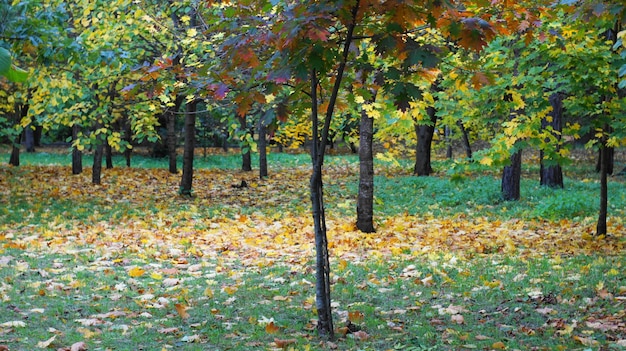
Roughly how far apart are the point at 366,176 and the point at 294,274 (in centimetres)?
386

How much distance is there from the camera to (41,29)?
10.0 meters

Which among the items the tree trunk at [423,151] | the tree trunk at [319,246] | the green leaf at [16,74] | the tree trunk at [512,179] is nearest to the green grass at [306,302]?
the tree trunk at [319,246]

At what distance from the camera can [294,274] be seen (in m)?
7.40

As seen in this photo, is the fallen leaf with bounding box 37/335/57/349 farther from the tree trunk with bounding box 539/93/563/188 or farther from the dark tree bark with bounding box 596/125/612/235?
the tree trunk with bounding box 539/93/563/188

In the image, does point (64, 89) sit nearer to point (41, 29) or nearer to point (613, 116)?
point (41, 29)

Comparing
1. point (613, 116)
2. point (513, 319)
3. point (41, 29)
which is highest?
point (41, 29)

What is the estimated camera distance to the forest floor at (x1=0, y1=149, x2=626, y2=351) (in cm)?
504

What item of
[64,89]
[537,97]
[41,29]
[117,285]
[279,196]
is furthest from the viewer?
[279,196]

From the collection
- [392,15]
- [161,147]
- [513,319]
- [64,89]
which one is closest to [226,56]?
[392,15]

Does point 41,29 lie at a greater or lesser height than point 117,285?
greater

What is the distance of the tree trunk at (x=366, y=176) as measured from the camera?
10.7m

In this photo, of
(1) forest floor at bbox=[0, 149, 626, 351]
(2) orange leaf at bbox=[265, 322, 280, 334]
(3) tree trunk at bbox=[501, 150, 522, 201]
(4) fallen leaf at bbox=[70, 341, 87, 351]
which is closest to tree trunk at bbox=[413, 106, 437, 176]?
(1) forest floor at bbox=[0, 149, 626, 351]

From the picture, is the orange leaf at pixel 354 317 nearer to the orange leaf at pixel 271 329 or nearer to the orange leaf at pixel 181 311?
the orange leaf at pixel 271 329

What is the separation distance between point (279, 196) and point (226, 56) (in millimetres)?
11066
